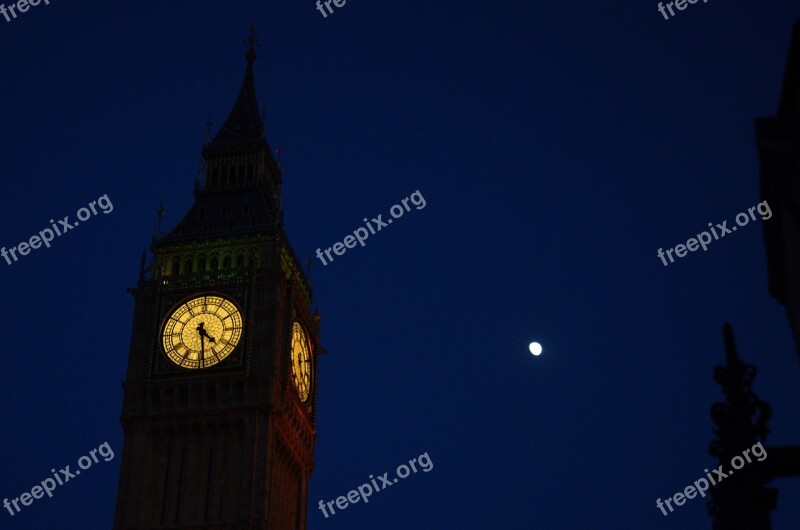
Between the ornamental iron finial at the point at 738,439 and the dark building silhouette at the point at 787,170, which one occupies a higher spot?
the dark building silhouette at the point at 787,170

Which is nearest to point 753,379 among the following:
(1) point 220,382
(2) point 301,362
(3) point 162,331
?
(1) point 220,382

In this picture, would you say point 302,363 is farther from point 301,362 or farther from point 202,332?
point 202,332

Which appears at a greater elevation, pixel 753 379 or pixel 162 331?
pixel 162 331

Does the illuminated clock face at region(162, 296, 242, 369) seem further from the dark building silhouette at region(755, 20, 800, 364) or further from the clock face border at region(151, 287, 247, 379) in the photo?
the dark building silhouette at region(755, 20, 800, 364)

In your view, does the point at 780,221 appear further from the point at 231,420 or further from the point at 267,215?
the point at 267,215

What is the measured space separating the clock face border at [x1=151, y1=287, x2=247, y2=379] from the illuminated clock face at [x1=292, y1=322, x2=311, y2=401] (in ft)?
13.3

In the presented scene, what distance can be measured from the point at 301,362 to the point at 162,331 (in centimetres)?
904

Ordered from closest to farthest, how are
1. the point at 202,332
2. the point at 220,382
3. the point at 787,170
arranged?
the point at 787,170 → the point at 220,382 → the point at 202,332

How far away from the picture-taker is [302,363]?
75.2 meters

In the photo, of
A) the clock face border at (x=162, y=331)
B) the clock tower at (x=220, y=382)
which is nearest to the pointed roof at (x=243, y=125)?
the clock tower at (x=220, y=382)

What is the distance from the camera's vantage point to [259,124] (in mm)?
83875

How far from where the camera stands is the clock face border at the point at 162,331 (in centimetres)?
6938

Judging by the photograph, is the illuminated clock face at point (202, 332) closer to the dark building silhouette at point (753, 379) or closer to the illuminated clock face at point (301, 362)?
the illuminated clock face at point (301, 362)

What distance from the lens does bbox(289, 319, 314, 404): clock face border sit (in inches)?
2855
